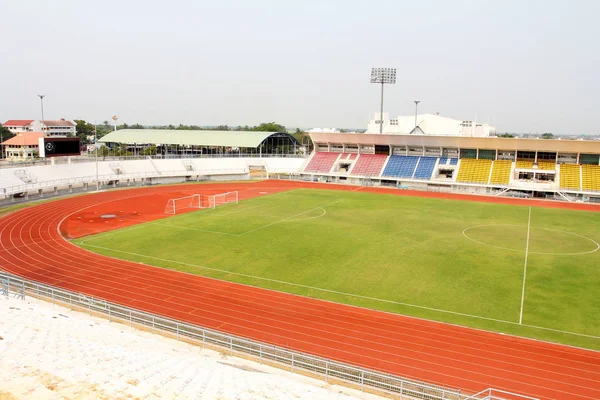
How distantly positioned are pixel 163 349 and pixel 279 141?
59.3 m

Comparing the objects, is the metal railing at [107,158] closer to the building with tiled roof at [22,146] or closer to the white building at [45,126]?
the building with tiled roof at [22,146]

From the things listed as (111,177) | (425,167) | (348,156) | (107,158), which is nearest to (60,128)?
(107,158)

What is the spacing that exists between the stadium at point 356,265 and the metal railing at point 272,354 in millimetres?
73

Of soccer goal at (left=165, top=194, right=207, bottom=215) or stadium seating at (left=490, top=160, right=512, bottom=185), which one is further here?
stadium seating at (left=490, top=160, right=512, bottom=185)

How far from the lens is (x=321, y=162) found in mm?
62719

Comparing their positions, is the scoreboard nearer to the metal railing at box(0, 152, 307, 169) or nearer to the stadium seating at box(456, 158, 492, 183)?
the metal railing at box(0, 152, 307, 169)

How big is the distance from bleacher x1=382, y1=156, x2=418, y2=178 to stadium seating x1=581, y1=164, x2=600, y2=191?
18.3 m

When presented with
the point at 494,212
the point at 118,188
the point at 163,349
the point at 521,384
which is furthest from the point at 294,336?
the point at 118,188

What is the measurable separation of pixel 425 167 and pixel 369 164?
7.56 metres

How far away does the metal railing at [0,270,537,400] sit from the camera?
10852 mm

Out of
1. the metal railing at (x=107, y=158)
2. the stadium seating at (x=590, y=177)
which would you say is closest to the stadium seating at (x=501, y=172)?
the stadium seating at (x=590, y=177)

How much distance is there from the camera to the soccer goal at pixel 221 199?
39.3m

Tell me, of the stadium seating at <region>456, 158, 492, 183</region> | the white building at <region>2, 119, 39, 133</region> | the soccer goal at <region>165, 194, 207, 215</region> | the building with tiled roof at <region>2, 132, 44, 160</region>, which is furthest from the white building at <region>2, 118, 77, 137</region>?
the stadium seating at <region>456, 158, 492, 183</region>

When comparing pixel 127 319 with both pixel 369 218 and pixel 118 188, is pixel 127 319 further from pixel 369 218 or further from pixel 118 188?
pixel 118 188
